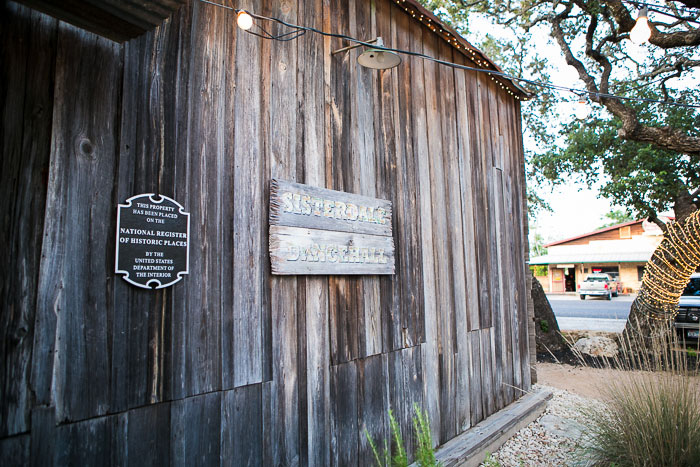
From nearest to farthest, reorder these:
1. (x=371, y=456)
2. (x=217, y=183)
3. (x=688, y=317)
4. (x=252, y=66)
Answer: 1. (x=217, y=183)
2. (x=252, y=66)
3. (x=371, y=456)
4. (x=688, y=317)

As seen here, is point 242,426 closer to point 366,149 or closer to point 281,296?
point 281,296

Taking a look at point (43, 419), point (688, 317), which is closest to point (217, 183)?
point (43, 419)

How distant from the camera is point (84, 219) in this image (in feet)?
5.94

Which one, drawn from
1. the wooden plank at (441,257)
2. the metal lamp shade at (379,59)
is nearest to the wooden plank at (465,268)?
the wooden plank at (441,257)

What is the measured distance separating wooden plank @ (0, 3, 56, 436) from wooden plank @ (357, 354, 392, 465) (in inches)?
74.5

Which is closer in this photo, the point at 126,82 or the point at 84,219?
the point at 84,219

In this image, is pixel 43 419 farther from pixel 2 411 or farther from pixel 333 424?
pixel 333 424

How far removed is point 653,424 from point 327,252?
2.31m

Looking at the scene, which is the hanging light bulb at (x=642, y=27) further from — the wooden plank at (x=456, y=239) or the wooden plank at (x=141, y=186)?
the wooden plank at (x=141, y=186)

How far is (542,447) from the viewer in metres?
4.09

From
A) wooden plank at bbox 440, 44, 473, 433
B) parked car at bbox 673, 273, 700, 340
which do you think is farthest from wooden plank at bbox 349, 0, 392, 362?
Result: parked car at bbox 673, 273, 700, 340

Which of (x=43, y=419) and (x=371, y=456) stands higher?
(x=43, y=419)

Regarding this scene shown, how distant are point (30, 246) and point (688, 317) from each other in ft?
32.4

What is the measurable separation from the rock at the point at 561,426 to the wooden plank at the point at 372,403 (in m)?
2.24
